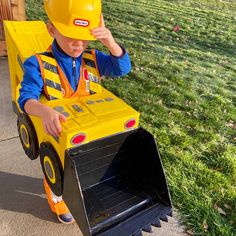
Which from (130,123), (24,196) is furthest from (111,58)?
(24,196)

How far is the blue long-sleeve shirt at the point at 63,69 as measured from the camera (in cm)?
193

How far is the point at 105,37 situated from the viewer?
1923 millimetres

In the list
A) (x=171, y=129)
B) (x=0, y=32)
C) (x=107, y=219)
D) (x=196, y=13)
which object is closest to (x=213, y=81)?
(x=171, y=129)

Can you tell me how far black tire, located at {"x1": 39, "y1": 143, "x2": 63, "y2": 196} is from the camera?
1.93m

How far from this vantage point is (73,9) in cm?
177

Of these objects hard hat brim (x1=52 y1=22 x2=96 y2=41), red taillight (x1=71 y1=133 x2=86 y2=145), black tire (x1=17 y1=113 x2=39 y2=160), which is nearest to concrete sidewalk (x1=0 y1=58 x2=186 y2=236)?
black tire (x1=17 y1=113 x2=39 y2=160)

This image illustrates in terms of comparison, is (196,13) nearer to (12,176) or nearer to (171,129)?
(171,129)

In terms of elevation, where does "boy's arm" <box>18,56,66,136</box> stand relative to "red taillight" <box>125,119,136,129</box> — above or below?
above

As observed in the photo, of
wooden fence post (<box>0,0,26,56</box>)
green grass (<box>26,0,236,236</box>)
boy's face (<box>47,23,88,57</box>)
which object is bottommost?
green grass (<box>26,0,236,236</box>)

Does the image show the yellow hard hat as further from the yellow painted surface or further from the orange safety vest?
the yellow painted surface

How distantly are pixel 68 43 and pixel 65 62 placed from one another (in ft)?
0.48

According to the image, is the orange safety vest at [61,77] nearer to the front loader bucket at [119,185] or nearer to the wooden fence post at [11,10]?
the front loader bucket at [119,185]

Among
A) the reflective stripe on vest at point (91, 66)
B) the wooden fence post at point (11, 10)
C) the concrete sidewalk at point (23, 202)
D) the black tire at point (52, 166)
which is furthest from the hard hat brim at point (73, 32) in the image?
the wooden fence post at point (11, 10)

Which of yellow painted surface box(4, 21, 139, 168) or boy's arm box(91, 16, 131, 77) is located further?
boy's arm box(91, 16, 131, 77)
